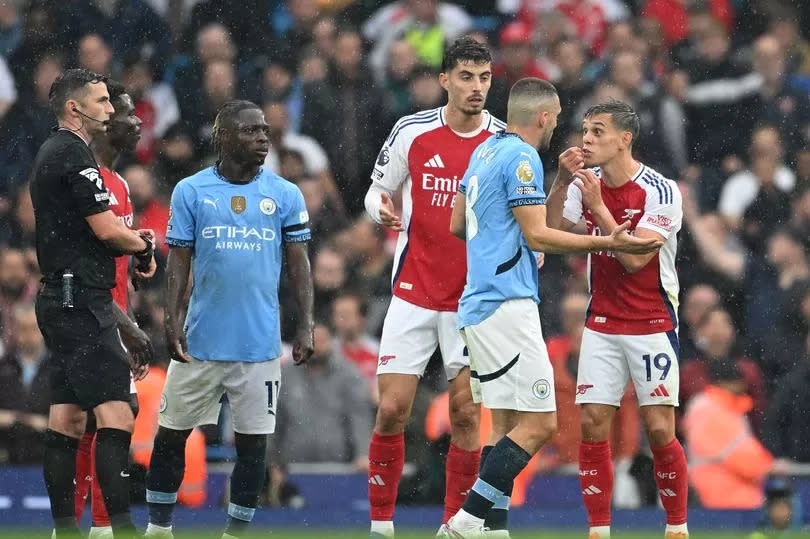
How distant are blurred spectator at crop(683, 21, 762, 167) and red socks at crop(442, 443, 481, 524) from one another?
7.07 metres

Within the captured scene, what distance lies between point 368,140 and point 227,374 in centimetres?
658

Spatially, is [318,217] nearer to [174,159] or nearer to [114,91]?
[174,159]

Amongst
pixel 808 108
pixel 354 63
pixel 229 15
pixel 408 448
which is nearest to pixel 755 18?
pixel 808 108

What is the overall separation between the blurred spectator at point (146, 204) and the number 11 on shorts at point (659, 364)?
6.02m

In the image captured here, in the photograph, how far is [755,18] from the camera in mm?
17594

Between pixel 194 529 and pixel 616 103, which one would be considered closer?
pixel 616 103

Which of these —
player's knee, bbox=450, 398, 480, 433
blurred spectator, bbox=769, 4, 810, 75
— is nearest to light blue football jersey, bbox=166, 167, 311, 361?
player's knee, bbox=450, 398, 480, 433

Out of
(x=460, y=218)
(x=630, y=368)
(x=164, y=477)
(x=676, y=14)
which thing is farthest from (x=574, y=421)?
(x=676, y=14)

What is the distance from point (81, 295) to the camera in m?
9.41

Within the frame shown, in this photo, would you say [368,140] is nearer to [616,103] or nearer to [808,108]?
[808,108]

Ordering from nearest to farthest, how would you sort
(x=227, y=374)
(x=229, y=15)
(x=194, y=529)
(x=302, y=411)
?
(x=227, y=374) → (x=194, y=529) → (x=302, y=411) → (x=229, y=15)

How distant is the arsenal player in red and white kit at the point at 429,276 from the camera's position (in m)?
10.3

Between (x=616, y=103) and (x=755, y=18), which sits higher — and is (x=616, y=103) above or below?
below

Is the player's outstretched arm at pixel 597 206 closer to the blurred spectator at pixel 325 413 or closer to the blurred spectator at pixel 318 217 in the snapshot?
the blurred spectator at pixel 325 413
